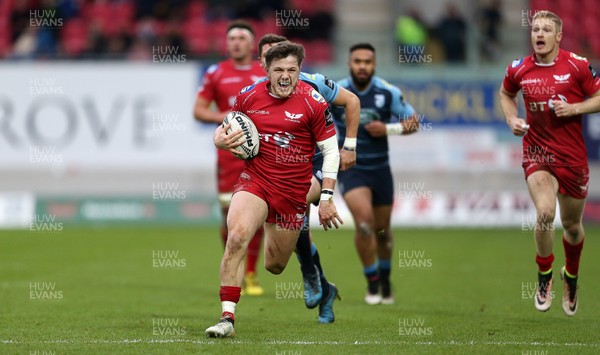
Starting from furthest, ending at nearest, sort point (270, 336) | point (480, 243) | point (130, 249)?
point (480, 243), point (130, 249), point (270, 336)

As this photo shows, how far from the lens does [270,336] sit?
8.80 m

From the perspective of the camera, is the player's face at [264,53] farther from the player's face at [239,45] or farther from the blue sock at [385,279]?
the blue sock at [385,279]

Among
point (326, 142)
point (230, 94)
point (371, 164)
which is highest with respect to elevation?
point (230, 94)

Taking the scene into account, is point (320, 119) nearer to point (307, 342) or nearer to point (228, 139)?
point (228, 139)

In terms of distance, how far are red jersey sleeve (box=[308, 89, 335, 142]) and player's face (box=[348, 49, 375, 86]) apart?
8.49 feet

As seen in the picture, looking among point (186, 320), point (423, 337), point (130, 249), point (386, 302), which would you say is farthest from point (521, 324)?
point (130, 249)

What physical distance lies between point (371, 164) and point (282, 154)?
9.83 feet

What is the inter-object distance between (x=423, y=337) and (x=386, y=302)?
115 inches

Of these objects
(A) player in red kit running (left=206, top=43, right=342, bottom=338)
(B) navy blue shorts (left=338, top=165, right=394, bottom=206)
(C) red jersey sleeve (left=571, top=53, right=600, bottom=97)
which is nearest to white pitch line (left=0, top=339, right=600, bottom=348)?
(A) player in red kit running (left=206, top=43, right=342, bottom=338)

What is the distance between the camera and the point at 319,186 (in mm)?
9914

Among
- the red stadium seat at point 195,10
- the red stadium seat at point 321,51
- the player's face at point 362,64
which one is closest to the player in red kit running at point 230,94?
the player's face at point 362,64

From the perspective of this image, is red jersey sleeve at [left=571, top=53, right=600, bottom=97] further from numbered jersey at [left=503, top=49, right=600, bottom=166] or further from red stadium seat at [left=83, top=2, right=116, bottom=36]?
red stadium seat at [left=83, top=2, right=116, bottom=36]

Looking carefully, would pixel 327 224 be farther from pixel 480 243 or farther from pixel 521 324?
pixel 480 243

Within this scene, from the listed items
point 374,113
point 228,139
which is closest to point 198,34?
point 374,113
